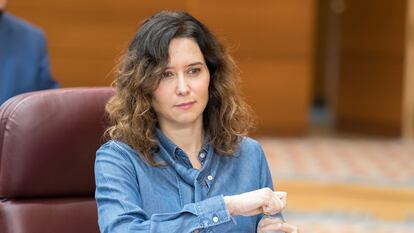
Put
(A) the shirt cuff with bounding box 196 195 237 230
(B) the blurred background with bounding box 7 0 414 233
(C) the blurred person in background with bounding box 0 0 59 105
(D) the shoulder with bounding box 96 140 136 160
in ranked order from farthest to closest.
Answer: (B) the blurred background with bounding box 7 0 414 233 < (C) the blurred person in background with bounding box 0 0 59 105 < (D) the shoulder with bounding box 96 140 136 160 < (A) the shirt cuff with bounding box 196 195 237 230

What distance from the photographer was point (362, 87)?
8250 mm

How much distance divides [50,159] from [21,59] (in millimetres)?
1217

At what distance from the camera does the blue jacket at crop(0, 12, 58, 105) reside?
3.43m

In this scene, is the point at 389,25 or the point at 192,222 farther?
the point at 389,25

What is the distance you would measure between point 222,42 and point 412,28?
559 centimetres

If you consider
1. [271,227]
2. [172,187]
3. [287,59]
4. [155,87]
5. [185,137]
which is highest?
[155,87]

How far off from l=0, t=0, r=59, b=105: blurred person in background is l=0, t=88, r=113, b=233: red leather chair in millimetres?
1062

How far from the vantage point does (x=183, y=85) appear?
2143 mm

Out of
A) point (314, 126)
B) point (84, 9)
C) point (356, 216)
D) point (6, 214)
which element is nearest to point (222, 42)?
point (6, 214)

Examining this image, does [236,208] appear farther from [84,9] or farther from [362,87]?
[362,87]

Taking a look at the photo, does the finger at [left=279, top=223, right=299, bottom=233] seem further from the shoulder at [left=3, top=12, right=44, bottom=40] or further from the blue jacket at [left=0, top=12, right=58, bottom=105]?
the shoulder at [left=3, top=12, right=44, bottom=40]

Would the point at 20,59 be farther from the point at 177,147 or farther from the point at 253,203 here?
the point at 253,203

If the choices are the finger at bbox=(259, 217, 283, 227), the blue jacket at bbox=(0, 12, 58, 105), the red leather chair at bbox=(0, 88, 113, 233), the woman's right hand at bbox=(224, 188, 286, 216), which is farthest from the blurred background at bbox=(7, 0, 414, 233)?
the woman's right hand at bbox=(224, 188, 286, 216)

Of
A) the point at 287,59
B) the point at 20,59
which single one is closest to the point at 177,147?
the point at 20,59
